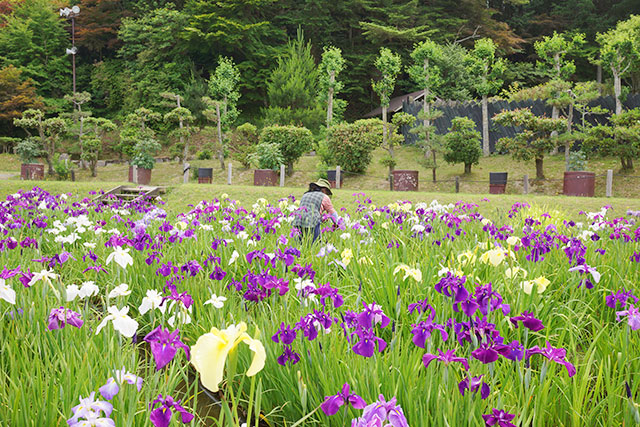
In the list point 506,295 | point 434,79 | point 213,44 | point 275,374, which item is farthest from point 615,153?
point 213,44

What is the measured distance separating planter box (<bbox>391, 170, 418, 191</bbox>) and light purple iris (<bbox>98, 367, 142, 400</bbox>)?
1490cm

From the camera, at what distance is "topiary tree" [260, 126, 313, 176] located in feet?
58.2

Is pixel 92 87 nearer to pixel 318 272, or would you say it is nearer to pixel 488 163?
pixel 488 163

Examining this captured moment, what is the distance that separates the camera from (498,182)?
15086mm

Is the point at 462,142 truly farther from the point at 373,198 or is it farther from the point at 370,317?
the point at 370,317

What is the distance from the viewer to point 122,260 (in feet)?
6.90

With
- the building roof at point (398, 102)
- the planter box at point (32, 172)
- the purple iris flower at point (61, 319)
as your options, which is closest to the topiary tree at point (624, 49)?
the building roof at point (398, 102)

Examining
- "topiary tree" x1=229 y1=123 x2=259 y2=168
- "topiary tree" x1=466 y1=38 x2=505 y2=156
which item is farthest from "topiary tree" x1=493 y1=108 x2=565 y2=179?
"topiary tree" x1=229 y1=123 x2=259 y2=168

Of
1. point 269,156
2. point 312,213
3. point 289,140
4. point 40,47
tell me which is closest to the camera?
point 312,213

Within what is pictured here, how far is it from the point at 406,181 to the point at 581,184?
5344 mm

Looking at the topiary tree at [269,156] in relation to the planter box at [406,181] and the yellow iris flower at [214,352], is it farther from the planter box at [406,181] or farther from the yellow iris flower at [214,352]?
the yellow iris flower at [214,352]

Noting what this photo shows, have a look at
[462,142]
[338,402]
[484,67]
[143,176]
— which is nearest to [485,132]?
[484,67]

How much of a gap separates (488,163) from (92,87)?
26244 mm

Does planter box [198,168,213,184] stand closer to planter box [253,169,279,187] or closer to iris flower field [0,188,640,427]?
planter box [253,169,279,187]
